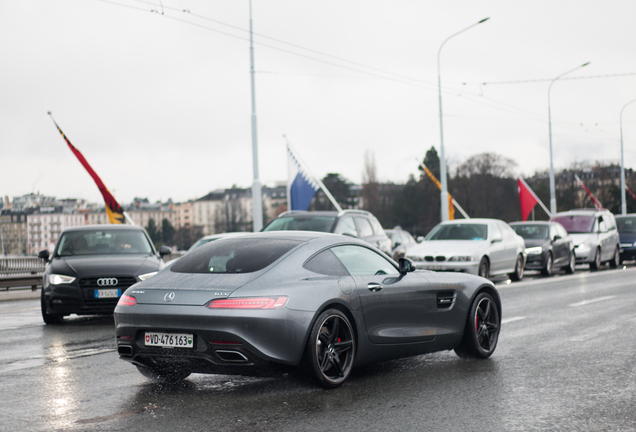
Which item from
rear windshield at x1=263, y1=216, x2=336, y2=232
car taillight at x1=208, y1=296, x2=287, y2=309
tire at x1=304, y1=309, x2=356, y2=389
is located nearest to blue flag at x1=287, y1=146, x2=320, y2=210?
rear windshield at x1=263, y1=216, x2=336, y2=232

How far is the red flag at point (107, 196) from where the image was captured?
2725 cm

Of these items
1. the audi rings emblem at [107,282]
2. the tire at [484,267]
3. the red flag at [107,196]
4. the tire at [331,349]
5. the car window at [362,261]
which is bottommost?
the tire at [484,267]

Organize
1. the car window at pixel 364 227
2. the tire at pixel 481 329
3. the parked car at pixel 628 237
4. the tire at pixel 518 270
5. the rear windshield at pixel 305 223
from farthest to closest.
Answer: the parked car at pixel 628 237
the tire at pixel 518 270
the car window at pixel 364 227
the rear windshield at pixel 305 223
the tire at pixel 481 329

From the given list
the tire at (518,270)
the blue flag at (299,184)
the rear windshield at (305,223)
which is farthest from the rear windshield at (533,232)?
the rear windshield at (305,223)

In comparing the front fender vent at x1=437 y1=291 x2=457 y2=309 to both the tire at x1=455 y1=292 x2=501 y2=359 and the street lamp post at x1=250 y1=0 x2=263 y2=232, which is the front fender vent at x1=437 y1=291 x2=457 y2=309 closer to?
the tire at x1=455 y1=292 x2=501 y2=359

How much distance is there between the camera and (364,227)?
17.8 meters

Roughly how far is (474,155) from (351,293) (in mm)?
93521

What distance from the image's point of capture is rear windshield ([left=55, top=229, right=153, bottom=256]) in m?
13.2

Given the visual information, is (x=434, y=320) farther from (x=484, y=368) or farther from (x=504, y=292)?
(x=504, y=292)

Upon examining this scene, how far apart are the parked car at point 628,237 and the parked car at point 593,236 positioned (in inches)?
81.0

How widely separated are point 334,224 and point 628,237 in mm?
18603

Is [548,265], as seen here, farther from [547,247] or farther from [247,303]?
[247,303]

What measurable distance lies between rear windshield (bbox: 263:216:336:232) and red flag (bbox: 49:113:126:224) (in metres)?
11.4

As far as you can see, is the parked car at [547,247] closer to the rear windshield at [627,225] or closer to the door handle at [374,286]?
the rear windshield at [627,225]
